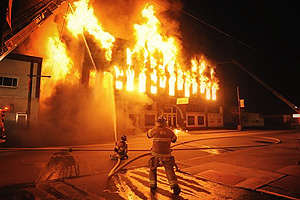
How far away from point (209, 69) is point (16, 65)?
1037 inches

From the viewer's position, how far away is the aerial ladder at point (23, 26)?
22.7 feet

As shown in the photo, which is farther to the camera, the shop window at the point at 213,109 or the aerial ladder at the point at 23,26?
the shop window at the point at 213,109

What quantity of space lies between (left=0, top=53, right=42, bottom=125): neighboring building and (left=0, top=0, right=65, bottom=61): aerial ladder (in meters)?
8.25

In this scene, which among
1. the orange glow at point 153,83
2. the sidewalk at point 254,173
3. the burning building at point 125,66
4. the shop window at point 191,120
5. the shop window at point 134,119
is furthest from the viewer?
the shop window at point 191,120

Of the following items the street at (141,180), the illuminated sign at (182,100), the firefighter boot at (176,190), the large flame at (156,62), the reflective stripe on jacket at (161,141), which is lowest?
the street at (141,180)

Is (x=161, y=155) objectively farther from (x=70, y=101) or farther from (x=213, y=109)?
(x=213, y=109)

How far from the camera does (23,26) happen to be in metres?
7.78

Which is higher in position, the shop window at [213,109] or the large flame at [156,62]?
the large flame at [156,62]

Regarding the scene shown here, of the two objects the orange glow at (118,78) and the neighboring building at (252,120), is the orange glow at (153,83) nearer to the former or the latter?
the orange glow at (118,78)

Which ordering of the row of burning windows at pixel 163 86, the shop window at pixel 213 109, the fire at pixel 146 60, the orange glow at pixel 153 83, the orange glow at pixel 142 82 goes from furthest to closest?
the shop window at pixel 213 109 → the orange glow at pixel 153 83 → the orange glow at pixel 142 82 → the row of burning windows at pixel 163 86 → the fire at pixel 146 60

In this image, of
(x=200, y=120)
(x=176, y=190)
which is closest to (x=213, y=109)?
(x=200, y=120)

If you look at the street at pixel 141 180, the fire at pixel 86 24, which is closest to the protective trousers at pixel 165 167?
the street at pixel 141 180

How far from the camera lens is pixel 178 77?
25.0m

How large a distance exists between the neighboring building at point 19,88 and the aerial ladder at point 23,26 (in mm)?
8245
